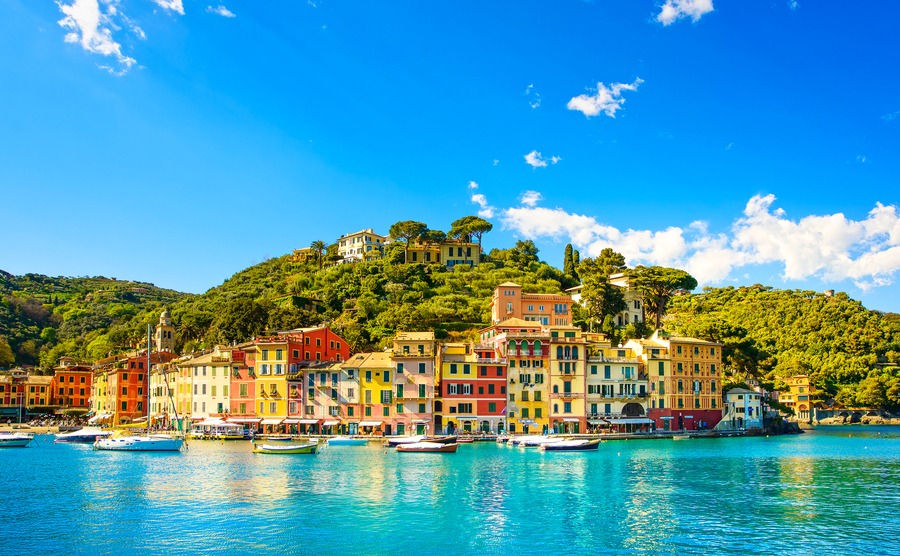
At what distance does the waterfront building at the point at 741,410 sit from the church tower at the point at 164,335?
6901 centimetres

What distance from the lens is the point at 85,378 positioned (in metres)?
108

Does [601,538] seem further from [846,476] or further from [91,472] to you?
[91,472]

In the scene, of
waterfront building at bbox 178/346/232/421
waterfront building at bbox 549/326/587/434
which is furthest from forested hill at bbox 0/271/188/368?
waterfront building at bbox 549/326/587/434

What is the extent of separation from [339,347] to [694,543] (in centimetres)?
5743

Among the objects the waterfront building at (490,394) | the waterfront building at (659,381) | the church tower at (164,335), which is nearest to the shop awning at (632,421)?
the waterfront building at (659,381)

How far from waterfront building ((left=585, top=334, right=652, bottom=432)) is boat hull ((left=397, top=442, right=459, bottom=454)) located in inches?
783

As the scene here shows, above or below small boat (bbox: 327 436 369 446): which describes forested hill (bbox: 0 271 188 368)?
above

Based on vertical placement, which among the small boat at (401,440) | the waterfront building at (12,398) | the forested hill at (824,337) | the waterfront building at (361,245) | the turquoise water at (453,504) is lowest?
the turquoise water at (453,504)

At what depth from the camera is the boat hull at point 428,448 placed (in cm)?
5947

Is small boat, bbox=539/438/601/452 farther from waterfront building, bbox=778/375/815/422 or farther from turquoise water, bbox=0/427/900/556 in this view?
waterfront building, bbox=778/375/815/422

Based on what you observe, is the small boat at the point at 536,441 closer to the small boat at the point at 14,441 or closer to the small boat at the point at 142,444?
the small boat at the point at 142,444

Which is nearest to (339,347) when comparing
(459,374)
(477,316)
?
(459,374)

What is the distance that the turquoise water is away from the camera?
28.0m

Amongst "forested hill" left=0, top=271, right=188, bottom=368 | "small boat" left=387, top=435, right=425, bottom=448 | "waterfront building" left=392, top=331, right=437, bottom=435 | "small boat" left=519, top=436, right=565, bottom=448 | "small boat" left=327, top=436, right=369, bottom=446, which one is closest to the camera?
"small boat" left=519, top=436, right=565, bottom=448
